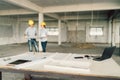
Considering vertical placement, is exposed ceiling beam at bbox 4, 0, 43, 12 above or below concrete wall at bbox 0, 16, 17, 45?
above

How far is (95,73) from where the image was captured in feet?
4.61

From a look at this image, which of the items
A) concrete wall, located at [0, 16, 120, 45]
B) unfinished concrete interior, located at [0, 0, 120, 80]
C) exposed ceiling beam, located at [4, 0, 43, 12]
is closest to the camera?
exposed ceiling beam, located at [4, 0, 43, 12]

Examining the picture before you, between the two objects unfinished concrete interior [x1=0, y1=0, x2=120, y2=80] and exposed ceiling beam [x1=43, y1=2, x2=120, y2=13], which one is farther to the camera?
unfinished concrete interior [x1=0, y1=0, x2=120, y2=80]

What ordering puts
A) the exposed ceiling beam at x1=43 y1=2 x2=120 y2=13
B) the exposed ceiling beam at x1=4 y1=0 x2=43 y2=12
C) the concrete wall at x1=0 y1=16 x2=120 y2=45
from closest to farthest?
the exposed ceiling beam at x1=4 y1=0 x2=43 y2=12 < the exposed ceiling beam at x1=43 y1=2 x2=120 y2=13 < the concrete wall at x1=0 y1=16 x2=120 y2=45

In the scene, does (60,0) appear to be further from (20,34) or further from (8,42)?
(20,34)

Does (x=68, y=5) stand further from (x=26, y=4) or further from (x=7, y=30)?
(x=7, y=30)

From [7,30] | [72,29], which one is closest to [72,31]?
[72,29]

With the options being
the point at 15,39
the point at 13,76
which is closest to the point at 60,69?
the point at 13,76

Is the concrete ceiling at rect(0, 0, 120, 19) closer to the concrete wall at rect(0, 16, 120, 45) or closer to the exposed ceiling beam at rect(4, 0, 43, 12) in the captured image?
the exposed ceiling beam at rect(4, 0, 43, 12)

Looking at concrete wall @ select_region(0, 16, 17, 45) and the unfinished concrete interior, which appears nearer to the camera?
the unfinished concrete interior

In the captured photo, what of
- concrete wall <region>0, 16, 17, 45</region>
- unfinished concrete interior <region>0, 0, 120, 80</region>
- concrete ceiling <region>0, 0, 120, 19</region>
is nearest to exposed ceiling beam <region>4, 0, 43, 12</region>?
concrete ceiling <region>0, 0, 120, 19</region>

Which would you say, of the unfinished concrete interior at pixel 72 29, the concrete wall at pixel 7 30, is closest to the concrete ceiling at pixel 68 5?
the unfinished concrete interior at pixel 72 29

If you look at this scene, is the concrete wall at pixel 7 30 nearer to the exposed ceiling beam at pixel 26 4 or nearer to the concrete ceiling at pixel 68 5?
the concrete ceiling at pixel 68 5

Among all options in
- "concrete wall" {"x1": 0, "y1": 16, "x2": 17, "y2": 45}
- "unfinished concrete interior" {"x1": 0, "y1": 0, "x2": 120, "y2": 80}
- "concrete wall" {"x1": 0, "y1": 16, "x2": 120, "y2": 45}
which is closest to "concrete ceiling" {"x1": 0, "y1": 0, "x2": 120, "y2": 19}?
"unfinished concrete interior" {"x1": 0, "y1": 0, "x2": 120, "y2": 80}
